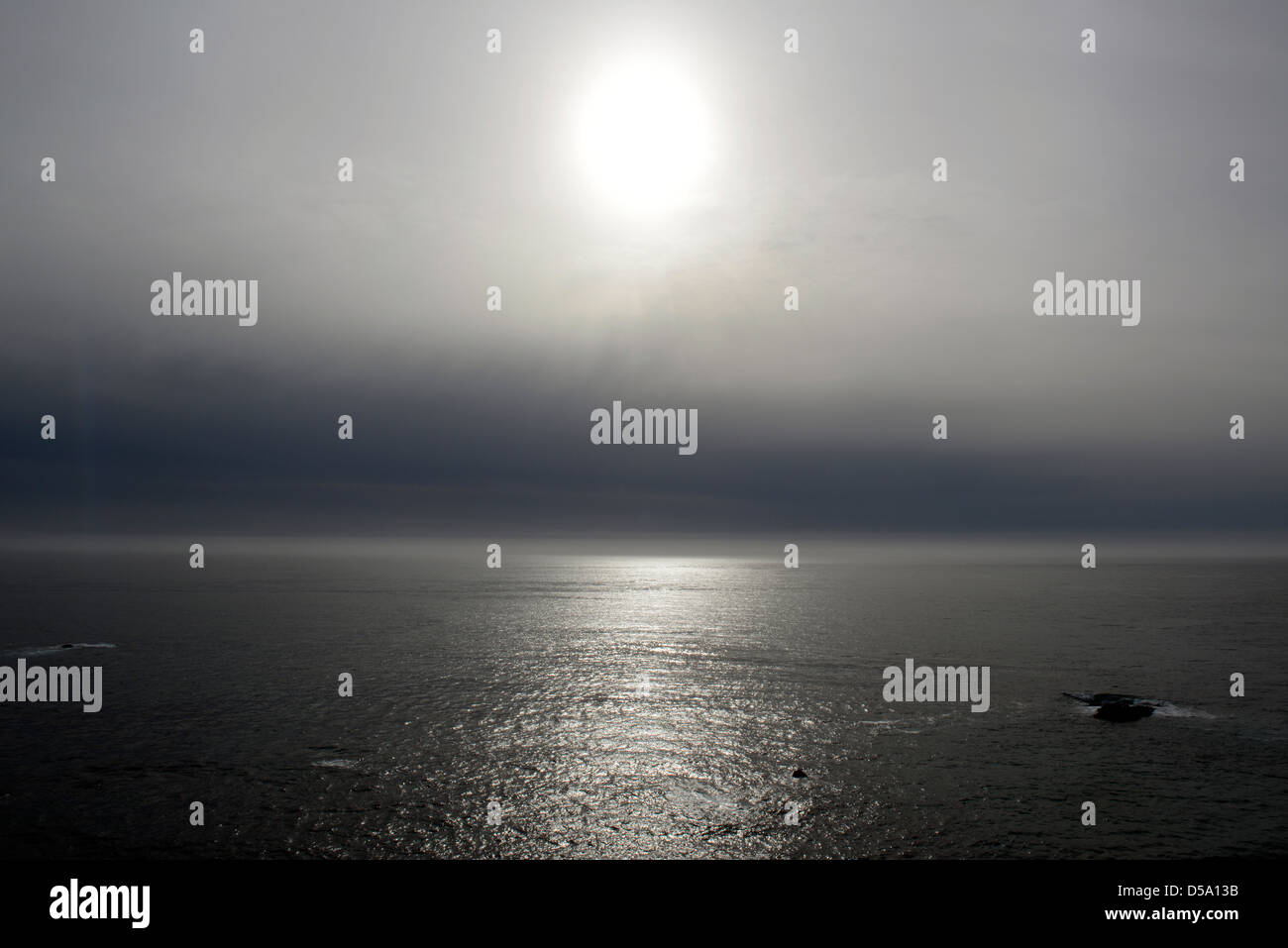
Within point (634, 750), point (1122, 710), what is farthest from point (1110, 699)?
point (634, 750)

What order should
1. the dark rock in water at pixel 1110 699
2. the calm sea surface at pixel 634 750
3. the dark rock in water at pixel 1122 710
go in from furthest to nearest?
the dark rock in water at pixel 1110 699, the dark rock in water at pixel 1122 710, the calm sea surface at pixel 634 750

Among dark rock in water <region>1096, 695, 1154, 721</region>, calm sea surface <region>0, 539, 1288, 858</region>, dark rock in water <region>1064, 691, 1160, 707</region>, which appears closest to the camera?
calm sea surface <region>0, 539, 1288, 858</region>

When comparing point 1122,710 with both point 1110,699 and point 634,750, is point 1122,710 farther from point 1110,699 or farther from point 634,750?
point 634,750

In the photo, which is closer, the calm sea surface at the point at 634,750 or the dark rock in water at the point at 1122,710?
the calm sea surface at the point at 634,750

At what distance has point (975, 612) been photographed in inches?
4806

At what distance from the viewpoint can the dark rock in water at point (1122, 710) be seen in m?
45.9

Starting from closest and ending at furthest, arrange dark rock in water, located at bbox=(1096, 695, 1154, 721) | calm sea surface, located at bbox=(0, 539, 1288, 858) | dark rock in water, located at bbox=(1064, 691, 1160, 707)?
calm sea surface, located at bbox=(0, 539, 1288, 858), dark rock in water, located at bbox=(1096, 695, 1154, 721), dark rock in water, located at bbox=(1064, 691, 1160, 707)

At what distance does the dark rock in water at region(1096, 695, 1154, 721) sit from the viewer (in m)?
45.9

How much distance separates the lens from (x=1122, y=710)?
46312 mm

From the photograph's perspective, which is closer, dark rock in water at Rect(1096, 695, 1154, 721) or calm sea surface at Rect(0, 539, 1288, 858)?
calm sea surface at Rect(0, 539, 1288, 858)

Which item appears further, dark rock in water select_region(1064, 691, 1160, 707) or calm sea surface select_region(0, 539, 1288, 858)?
dark rock in water select_region(1064, 691, 1160, 707)

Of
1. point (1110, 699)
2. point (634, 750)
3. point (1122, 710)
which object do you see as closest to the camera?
point (634, 750)
